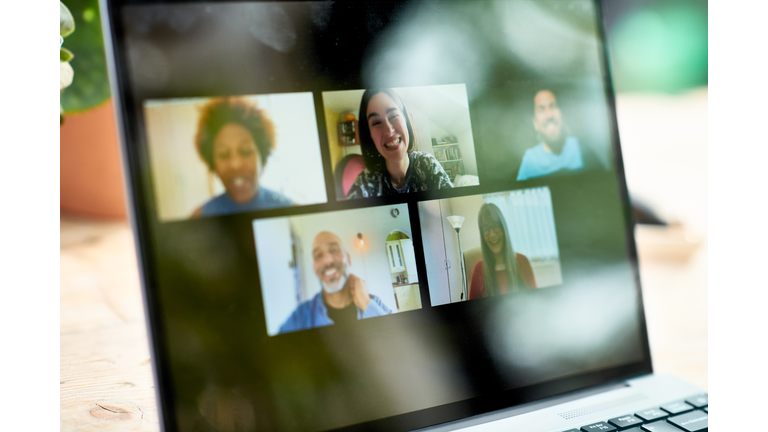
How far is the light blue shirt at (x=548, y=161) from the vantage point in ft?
1.14

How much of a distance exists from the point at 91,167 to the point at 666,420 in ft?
2.26

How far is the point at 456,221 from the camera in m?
0.32

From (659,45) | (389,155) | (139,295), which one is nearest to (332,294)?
(389,155)

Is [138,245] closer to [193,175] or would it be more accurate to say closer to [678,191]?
[193,175]

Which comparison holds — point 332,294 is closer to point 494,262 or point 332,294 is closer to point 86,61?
point 494,262

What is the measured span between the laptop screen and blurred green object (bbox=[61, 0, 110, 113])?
23 centimetres

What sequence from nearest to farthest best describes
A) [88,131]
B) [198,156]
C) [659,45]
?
[198,156] → [88,131] → [659,45]

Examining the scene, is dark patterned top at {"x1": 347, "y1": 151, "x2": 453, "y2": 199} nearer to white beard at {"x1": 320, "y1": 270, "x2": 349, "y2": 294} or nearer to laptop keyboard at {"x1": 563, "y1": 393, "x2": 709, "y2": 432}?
white beard at {"x1": 320, "y1": 270, "x2": 349, "y2": 294}

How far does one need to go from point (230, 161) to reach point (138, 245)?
0.24 ft

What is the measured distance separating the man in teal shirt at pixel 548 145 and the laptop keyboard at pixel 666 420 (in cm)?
19

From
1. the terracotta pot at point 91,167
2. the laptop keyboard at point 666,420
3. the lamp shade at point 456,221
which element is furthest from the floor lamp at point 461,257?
the terracotta pot at point 91,167

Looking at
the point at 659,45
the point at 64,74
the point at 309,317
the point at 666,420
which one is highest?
the point at 659,45

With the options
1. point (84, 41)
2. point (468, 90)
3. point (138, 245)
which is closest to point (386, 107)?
point (468, 90)
